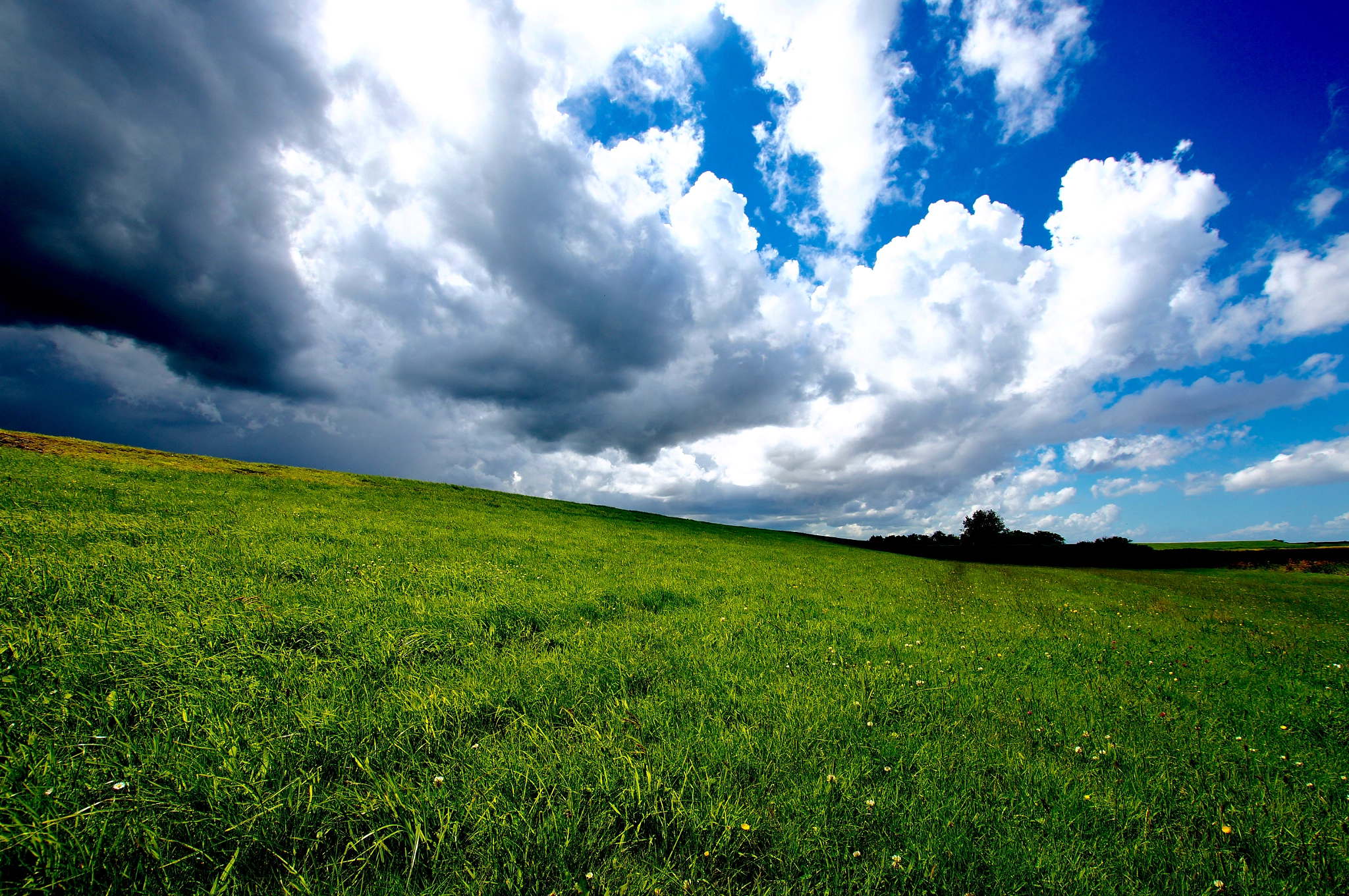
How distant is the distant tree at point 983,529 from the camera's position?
85.9m

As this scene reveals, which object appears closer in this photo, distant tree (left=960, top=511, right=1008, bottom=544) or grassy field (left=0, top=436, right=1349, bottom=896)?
grassy field (left=0, top=436, right=1349, bottom=896)

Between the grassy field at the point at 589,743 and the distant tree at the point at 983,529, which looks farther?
the distant tree at the point at 983,529

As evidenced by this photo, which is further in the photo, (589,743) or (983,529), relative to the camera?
(983,529)

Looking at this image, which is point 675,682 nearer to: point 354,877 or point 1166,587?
point 354,877

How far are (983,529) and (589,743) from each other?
103 meters

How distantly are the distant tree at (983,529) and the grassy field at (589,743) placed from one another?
292ft

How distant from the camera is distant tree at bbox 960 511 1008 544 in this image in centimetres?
8594

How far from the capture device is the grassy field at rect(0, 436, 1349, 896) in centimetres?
307

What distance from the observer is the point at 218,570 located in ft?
25.7

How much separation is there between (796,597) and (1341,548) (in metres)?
90.1

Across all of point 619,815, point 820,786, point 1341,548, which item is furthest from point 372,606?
point 1341,548

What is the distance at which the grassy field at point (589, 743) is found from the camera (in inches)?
121

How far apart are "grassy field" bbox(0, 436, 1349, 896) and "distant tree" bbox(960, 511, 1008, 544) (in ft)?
292

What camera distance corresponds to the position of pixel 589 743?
4.26 metres
